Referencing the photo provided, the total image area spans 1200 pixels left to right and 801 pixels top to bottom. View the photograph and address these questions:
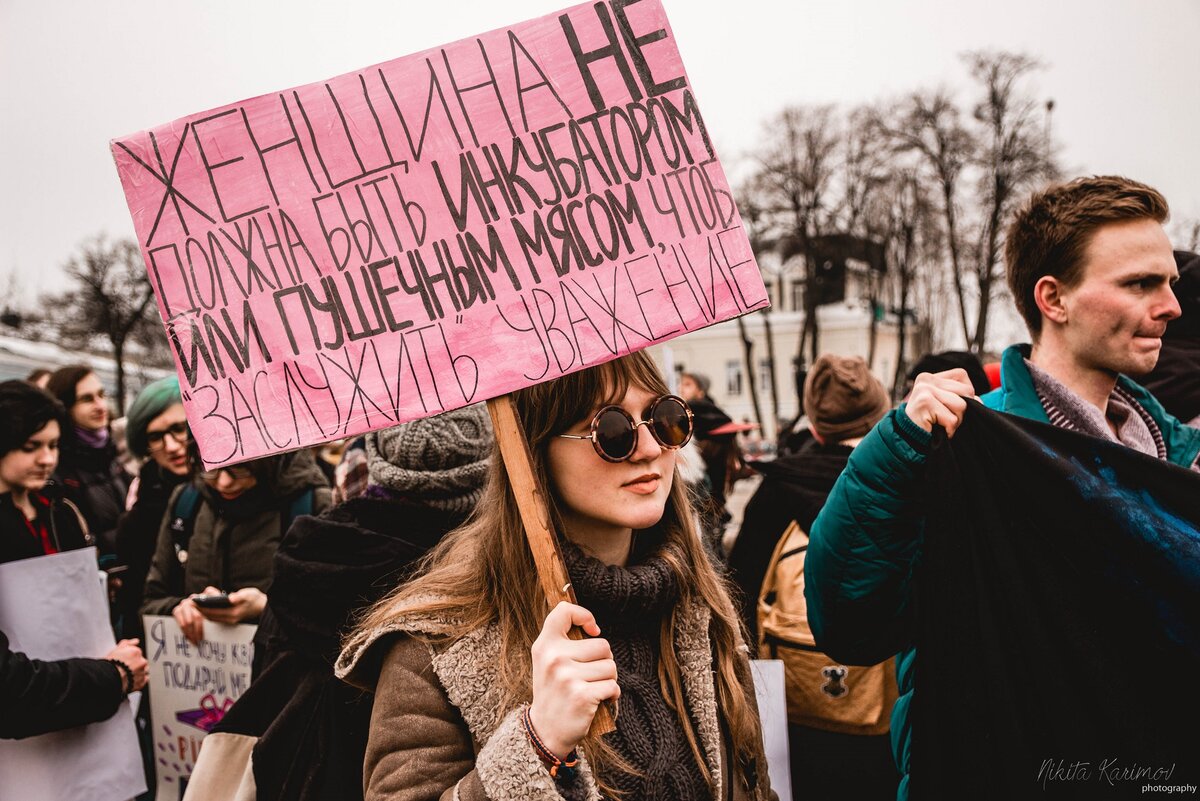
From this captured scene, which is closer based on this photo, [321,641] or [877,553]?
[877,553]

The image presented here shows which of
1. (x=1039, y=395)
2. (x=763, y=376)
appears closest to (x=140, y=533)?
(x=1039, y=395)

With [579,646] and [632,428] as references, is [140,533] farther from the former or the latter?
[579,646]

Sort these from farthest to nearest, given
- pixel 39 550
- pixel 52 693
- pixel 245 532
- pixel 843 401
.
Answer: pixel 843 401 < pixel 245 532 < pixel 39 550 < pixel 52 693

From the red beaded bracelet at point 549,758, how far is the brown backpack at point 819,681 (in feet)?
5.45

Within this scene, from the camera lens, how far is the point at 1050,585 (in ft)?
5.65

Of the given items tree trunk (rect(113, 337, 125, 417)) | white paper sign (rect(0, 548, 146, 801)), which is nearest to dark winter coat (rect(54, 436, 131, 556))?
white paper sign (rect(0, 548, 146, 801))

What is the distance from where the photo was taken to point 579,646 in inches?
56.9

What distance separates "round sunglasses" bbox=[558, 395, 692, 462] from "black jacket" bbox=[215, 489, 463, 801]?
27.8 inches

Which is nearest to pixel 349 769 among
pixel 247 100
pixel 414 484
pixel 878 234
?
pixel 414 484

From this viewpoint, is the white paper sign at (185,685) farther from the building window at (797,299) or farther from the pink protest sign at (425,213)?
the building window at (797,299)

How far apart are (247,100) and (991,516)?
5.60 feet

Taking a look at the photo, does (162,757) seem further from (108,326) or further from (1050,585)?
(108,326)

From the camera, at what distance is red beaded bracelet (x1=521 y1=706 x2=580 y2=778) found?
1439 mm

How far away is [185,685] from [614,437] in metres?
2.58
